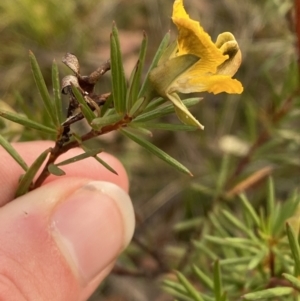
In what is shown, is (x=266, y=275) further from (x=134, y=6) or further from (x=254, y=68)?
(x=134, y=6)

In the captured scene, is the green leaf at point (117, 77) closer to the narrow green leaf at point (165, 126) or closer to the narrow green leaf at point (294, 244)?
the narrow green leaf at point (165, 126)

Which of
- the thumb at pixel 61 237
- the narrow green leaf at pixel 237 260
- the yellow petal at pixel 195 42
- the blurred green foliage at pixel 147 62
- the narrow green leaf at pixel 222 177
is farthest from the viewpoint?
the blurred green foliage at pixel 147 62

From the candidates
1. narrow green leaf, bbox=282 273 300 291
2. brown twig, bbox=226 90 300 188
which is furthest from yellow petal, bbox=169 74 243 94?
brown twig, bbox=226 90 300 188

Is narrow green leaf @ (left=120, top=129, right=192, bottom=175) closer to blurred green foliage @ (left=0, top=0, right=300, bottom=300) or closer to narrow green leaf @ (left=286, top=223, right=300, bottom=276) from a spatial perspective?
narrow green leaf @ (left=286, top=223, right=300, bottom=276)

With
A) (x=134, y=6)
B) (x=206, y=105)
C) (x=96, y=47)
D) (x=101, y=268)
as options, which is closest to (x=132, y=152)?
(x=206, y=105)

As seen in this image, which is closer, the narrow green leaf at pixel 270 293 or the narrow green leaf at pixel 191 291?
the narrow green leaf at pixel 270 293

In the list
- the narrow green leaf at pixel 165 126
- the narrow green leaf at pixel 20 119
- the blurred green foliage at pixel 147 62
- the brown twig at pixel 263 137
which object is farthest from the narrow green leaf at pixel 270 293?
the blurred green foliage at pixel 147 62

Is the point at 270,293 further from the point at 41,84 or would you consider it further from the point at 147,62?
the point at 147,62
